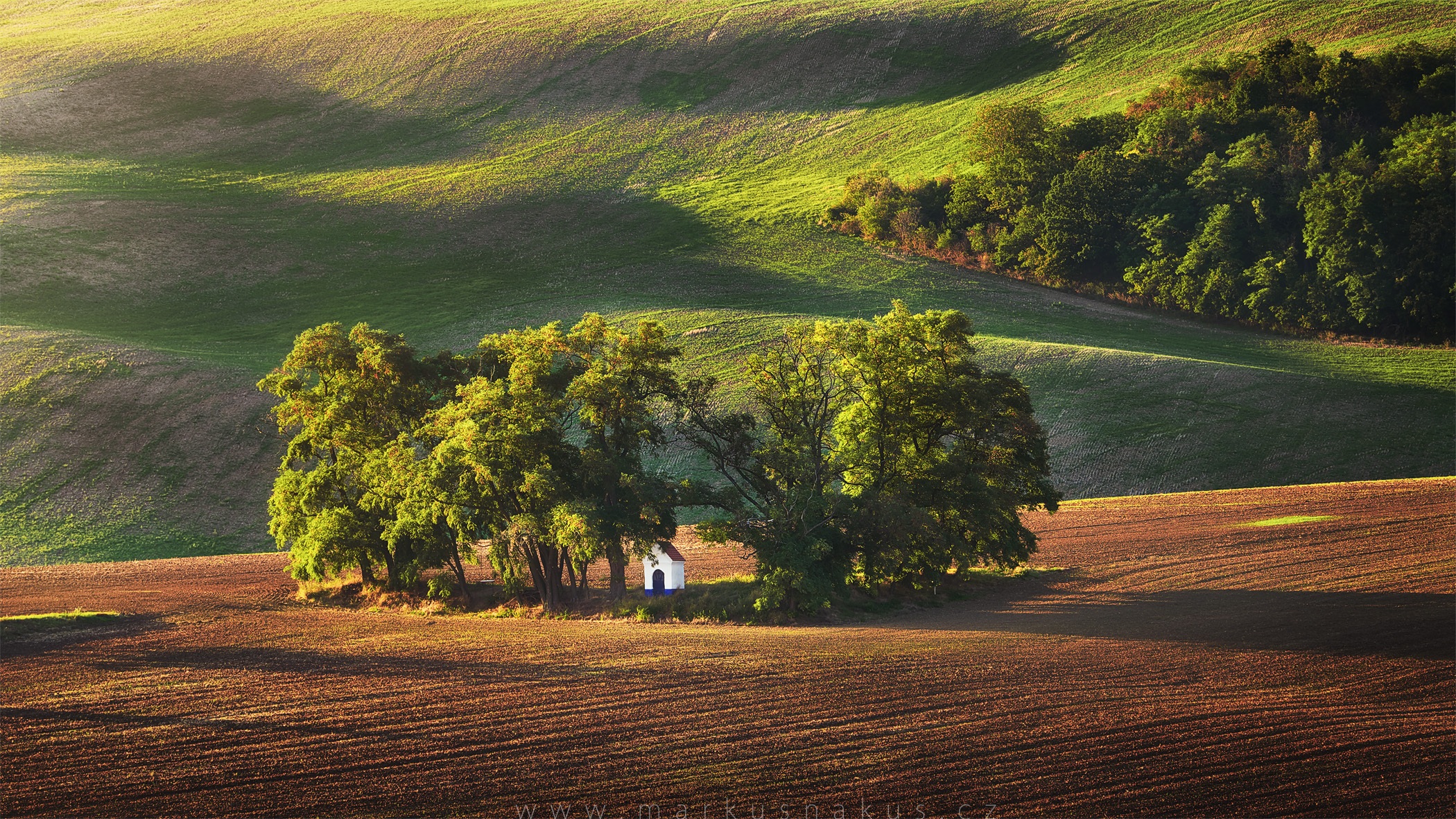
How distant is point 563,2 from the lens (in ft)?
562

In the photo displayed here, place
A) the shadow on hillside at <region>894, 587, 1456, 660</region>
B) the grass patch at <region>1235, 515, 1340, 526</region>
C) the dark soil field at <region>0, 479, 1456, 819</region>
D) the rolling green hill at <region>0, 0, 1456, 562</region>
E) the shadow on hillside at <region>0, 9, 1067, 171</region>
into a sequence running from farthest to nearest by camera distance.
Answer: the shadow on hillside at <region>0, 9, 1067, 171</region>
the rolling green hill at <region>0, 0, 1456, 562</region>
the grass patch at <region>1235, 515, 1340, 526</region>
the shadow on hillside at <region>894, 587, 1456, 660</region>
the dark soil field at <region>0, 479, 1456, 819</region>

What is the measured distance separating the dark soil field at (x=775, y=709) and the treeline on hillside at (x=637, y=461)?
2.95 meters

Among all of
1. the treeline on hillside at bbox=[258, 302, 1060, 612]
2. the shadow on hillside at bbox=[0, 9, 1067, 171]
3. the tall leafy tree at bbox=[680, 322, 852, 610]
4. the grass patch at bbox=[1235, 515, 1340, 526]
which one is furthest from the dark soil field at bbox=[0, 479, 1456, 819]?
the shadow on hillside at bbox=[0, 9, 1067, 171]

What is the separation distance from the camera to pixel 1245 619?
34.2 meters

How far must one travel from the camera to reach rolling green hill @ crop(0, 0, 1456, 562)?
67.1 metres

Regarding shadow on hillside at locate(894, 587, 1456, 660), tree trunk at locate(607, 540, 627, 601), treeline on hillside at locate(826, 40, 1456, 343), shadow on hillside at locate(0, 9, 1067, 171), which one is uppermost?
shadow on hillside at locate(0, 9, 1067, 171)

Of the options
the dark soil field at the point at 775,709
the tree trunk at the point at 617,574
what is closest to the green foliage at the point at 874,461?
the dark soil field at the point at 775,709

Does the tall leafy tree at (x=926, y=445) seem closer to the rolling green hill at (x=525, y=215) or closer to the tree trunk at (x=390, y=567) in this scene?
the tree trunk at (x=390, y=567)

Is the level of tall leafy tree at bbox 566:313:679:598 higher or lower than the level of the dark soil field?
higher

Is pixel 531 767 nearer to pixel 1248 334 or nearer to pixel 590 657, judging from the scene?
pixel 590 657

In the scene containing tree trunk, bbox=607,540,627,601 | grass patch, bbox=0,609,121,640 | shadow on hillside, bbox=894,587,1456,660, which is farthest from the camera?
tree trunk, bbox=607,540,627,601

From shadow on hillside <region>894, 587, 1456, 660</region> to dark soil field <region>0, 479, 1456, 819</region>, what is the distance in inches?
6.6

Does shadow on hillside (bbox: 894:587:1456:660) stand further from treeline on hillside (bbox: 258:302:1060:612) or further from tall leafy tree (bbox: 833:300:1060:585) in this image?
treeline on hillside (bbox: 258:302:1060:612)

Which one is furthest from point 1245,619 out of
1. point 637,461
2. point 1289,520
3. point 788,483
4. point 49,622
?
point 49,622
